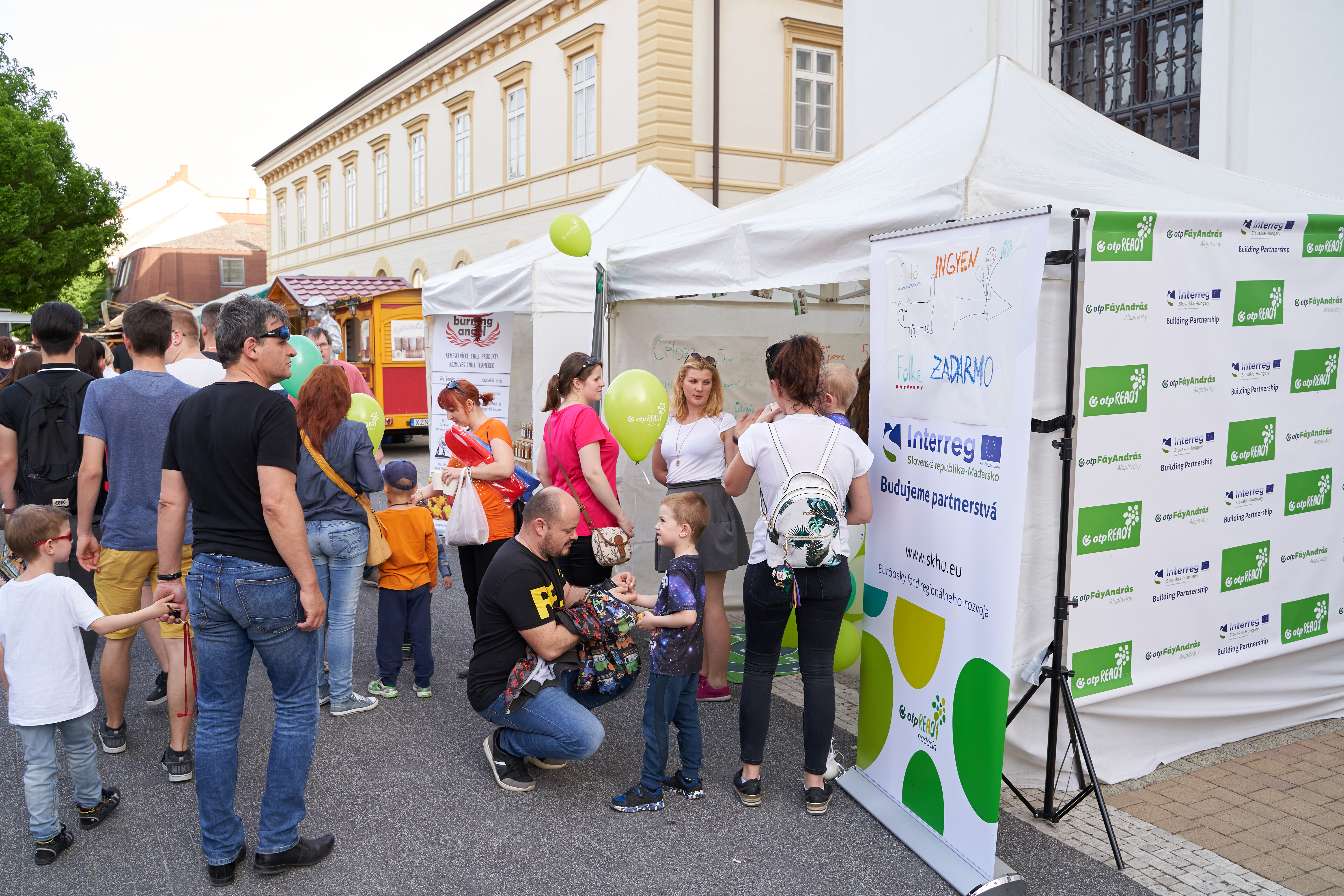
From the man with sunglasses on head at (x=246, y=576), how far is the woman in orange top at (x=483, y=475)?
1773mm

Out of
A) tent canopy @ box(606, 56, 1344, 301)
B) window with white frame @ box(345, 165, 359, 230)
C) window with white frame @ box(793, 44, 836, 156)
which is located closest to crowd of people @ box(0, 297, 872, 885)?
tent canopy @ box(606, 56, 1344, 301)

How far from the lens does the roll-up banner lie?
3043mm

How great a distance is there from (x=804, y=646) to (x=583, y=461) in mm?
1411

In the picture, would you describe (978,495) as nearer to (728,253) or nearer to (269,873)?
(728,253)

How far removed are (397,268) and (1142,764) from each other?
84.7 ft

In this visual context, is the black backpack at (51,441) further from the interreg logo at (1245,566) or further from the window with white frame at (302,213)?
the window with white frame at (302,213)

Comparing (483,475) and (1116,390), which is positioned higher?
(1116,390)

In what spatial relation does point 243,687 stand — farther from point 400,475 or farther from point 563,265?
point 563,265

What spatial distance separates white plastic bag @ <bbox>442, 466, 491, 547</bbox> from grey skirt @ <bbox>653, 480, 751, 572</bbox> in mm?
879

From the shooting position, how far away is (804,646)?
11.6 feet

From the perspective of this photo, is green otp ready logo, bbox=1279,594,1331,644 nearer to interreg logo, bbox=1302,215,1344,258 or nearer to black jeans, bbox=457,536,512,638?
interreg logo, bbox=1302,215,1344,258

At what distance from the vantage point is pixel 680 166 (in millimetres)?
17094

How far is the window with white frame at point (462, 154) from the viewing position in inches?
914

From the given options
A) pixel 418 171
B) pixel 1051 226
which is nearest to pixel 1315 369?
pixel 1051 226
